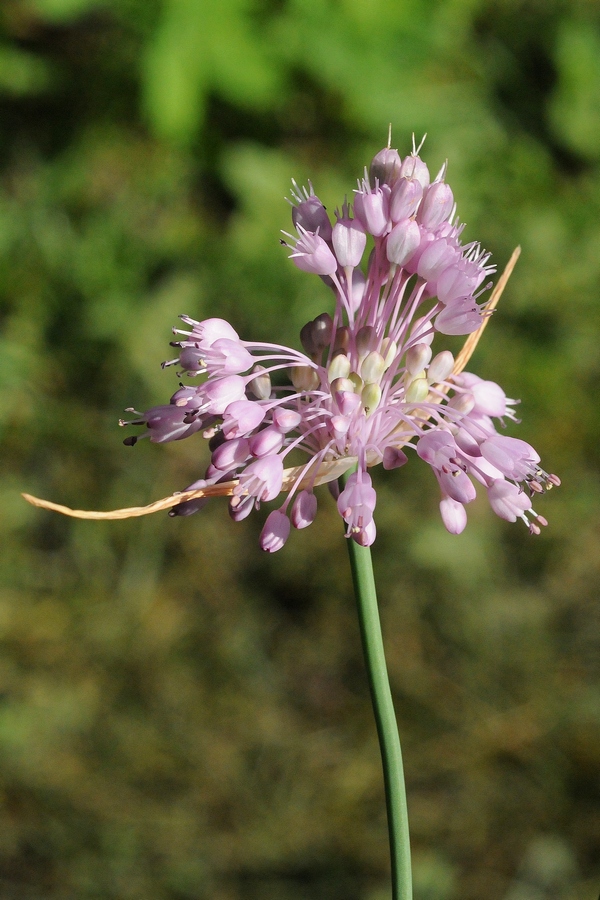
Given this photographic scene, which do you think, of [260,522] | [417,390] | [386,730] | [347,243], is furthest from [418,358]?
[260,522]

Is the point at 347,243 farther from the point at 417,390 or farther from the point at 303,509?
the point at 303,509

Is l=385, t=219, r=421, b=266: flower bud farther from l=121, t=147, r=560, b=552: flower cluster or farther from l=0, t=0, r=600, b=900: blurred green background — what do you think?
l=0, t=0, r=600, b=900: blurred green background

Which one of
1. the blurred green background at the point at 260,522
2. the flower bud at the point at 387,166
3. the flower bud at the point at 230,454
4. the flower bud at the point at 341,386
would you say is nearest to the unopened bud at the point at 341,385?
the flower bud at the point at 341,386

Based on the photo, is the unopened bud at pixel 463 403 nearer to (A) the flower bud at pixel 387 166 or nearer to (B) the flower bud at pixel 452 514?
(B) the flower bud at pixel 452 514

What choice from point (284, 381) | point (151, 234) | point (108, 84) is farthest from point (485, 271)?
point (108, 84)

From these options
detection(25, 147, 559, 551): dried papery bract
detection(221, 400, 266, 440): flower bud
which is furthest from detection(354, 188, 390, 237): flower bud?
detection(221, 400, 266, 440): flower bud
